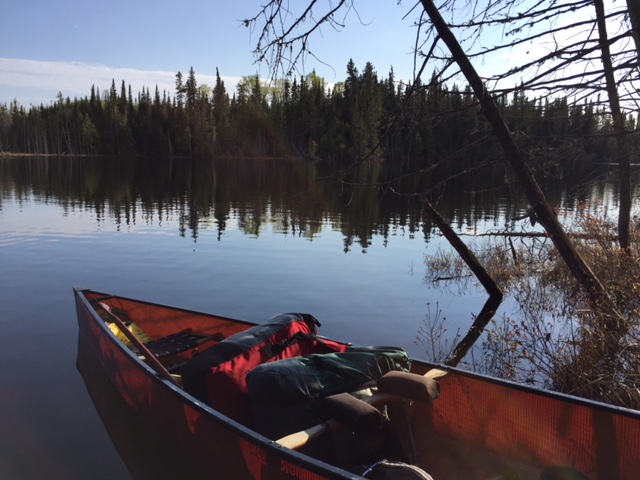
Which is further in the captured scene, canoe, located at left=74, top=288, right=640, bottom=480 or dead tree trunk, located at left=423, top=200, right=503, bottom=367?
dead tree trunk, located at left=423, top=200, right=503, bottom=367

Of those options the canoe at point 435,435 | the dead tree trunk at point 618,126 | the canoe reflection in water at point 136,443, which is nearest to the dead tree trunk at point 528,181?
the dead tree trunk at point 618,126

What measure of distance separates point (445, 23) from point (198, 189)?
1153 inches

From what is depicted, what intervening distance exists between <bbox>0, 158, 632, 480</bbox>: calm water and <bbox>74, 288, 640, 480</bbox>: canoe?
923 millimetres

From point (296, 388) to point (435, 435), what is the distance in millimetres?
1334

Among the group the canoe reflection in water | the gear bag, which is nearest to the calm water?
the canoe reflection in water

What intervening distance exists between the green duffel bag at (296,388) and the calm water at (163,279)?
1.51 metres

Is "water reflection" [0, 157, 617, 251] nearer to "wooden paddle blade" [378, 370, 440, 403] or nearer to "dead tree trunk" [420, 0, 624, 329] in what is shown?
"dead tree trunk" [420, 0, 624, 329]

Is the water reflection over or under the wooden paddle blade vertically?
over

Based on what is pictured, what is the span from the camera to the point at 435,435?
164 inches

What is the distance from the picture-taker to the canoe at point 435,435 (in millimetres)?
3273

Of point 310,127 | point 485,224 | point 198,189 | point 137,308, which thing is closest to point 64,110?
point 310,127

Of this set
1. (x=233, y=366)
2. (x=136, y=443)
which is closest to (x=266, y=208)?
(x=136, y=443)

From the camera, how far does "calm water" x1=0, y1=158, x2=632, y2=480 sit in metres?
5.18

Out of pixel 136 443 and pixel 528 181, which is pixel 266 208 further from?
pixel 136 443
